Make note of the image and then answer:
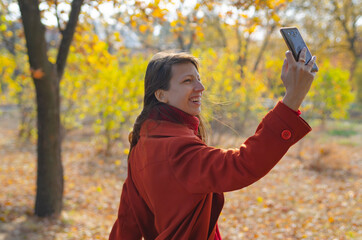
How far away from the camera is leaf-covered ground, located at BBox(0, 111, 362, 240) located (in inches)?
181

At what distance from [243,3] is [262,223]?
133 inches

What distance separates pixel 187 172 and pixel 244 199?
5.41 m

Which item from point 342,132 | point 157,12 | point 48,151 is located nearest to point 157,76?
point 157,12

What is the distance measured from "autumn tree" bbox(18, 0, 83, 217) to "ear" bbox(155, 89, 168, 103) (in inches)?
115

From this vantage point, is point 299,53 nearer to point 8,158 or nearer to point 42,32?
point 42,32

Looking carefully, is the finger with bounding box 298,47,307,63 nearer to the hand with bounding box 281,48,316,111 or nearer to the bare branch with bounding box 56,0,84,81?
the hand with bounding box 281,48,316,111

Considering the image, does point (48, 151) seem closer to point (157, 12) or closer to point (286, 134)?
point (157, 12)

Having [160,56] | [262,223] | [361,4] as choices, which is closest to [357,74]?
[361,4]

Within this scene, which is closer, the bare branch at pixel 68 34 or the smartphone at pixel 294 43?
the smartphone at pixel 294 43

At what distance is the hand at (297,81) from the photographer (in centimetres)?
116

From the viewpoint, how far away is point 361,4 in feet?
61.7

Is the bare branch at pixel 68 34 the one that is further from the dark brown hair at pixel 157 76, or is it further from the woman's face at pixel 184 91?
the woman's face at pixel 184 91

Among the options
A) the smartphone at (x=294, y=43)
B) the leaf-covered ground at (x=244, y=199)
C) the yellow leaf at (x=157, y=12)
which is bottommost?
the leaf-covered ground at (x=244, y=199)

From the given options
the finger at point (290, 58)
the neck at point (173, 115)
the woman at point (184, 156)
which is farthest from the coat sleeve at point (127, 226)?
the finger at point (290, 58)
